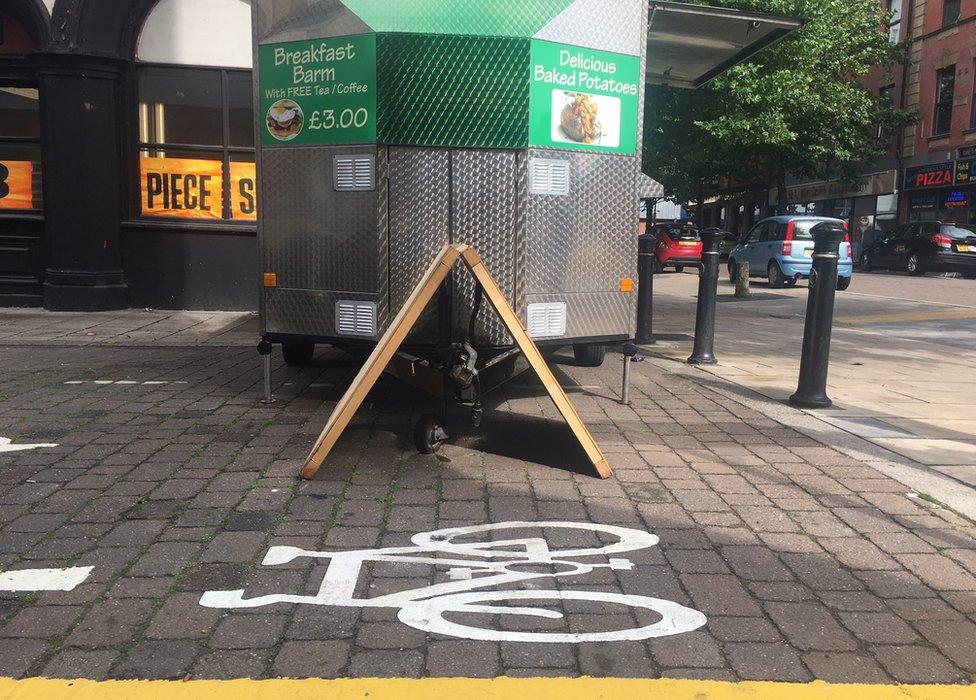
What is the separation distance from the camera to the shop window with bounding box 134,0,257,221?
11.1 metres

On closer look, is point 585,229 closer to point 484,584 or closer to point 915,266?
point 484,584

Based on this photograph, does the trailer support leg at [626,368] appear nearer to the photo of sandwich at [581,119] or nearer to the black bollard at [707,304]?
the photo of sandwich at [581,119]

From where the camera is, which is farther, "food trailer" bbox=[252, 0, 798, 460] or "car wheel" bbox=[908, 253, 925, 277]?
"car wheel" bbox=[908, 253, 925, 277]

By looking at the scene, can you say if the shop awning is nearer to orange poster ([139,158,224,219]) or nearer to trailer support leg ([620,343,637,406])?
trailer support leg ([620,343,637,406])

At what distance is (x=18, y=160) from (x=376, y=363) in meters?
9.45

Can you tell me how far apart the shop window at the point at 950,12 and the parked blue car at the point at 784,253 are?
57.9ft

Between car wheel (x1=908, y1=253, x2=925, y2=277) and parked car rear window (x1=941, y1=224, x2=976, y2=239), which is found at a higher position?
parked car rear window (x1=941, y1=224, x2=976, y2=239)

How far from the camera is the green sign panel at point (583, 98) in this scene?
5.33 meters

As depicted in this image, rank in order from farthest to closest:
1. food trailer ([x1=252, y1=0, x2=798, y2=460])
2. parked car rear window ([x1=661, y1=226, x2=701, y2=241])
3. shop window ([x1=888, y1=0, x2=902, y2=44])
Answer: shop window ([x1=888, y1=0, x2=902, y2=44]) → parked car rear window ([x1=661, y1=226, x2=701, y2=241]) → food trailer ([x1=252, y1=0, x2=798, y2=460])

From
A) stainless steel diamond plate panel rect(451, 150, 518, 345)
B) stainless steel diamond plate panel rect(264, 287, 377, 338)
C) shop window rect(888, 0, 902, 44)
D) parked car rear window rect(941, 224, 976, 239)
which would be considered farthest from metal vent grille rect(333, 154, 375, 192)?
shop window rect(888, 0, 902, 44)

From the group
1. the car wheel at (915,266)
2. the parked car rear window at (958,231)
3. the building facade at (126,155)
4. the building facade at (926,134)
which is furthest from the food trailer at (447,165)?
the building facade at (926,134)

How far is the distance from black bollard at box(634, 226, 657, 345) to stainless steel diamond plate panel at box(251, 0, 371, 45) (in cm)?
433

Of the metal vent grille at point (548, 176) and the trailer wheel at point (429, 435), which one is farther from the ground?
the metal vent grille at point (548, 176)

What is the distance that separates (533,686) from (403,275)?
3327 mm
